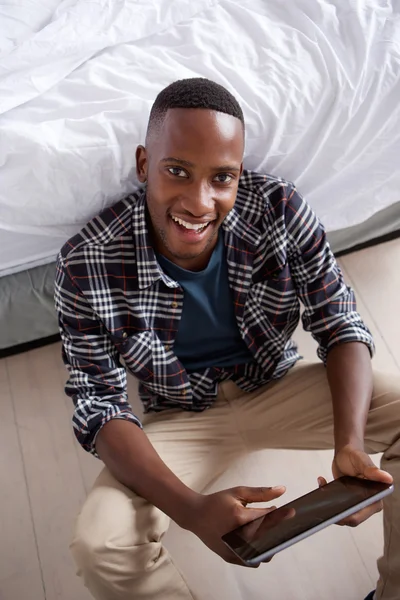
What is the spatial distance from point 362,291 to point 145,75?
0.79 metres

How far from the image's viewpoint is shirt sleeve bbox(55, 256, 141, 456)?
3.77 ft

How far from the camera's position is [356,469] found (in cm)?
106

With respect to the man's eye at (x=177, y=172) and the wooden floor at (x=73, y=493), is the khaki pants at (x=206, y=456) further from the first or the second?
the man's eye at (x=177, y=172)

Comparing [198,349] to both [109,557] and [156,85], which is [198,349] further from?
[156,85]

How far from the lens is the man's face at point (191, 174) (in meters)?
1.03

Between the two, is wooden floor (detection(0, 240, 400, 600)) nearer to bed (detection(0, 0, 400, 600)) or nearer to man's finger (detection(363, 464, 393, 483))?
bed (detection(0, 0, 400, 600))

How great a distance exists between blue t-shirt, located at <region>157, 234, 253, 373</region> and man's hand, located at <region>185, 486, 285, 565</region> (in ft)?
0.99

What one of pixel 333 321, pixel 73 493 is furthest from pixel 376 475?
pixel 73 493

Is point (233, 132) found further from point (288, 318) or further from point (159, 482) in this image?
point (159, 482)

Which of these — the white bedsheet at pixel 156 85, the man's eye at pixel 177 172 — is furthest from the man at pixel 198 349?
the white bedsheet at pixel 156 85

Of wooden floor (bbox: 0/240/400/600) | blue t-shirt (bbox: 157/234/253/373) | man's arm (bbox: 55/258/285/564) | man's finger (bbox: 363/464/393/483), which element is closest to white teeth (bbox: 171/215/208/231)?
blue t-shirt (bbox: 157/234/253/373)

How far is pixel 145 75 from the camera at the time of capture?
4.33 ft

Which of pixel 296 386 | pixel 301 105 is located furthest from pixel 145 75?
pixel 296 386

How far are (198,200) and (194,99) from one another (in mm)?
153
